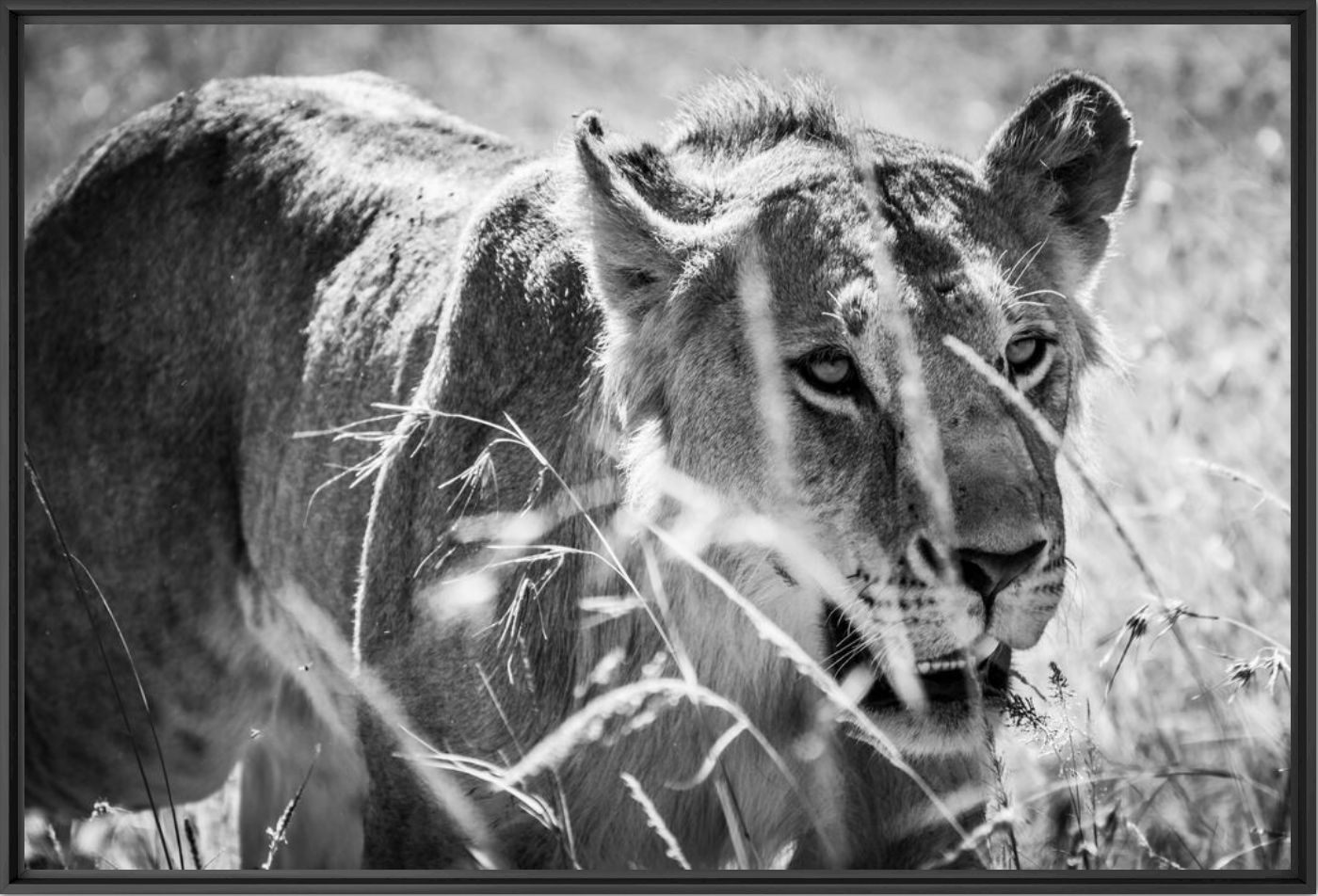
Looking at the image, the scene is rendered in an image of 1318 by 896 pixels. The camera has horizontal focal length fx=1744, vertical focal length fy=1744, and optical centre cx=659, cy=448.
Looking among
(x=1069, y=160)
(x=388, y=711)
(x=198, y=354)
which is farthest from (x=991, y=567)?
(x=198, y=354)

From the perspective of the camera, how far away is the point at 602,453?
148 inches

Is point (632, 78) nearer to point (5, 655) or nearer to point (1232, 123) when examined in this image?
point (1232, 123)

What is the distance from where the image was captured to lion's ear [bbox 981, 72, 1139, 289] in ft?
12.4

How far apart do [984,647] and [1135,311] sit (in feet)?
14.4

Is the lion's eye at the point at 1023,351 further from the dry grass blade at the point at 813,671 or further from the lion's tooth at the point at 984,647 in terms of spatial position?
the dry grass blade at the point at 813,671

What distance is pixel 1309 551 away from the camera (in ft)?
12.0

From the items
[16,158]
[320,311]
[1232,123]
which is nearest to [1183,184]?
[1232,123]

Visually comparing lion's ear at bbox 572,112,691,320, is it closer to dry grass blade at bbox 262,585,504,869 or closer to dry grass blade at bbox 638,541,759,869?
dry grass blade at bbox 638,541,759,869

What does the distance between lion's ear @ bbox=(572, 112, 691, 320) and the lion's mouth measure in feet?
2.50

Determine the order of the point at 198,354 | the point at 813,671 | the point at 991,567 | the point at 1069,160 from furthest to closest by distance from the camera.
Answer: the point at 198,354 < the point at 1069,160 < the point at 813,671 < the point at 991,567

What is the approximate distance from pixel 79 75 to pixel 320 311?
6.60 m

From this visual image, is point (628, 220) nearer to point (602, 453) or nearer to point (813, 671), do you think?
point (602, 453)

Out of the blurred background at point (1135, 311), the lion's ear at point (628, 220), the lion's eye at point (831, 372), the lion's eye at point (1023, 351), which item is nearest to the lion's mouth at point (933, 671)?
the blurred background at point (1135, 311)

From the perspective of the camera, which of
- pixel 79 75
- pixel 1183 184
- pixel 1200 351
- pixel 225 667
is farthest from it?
pixel 79 75
